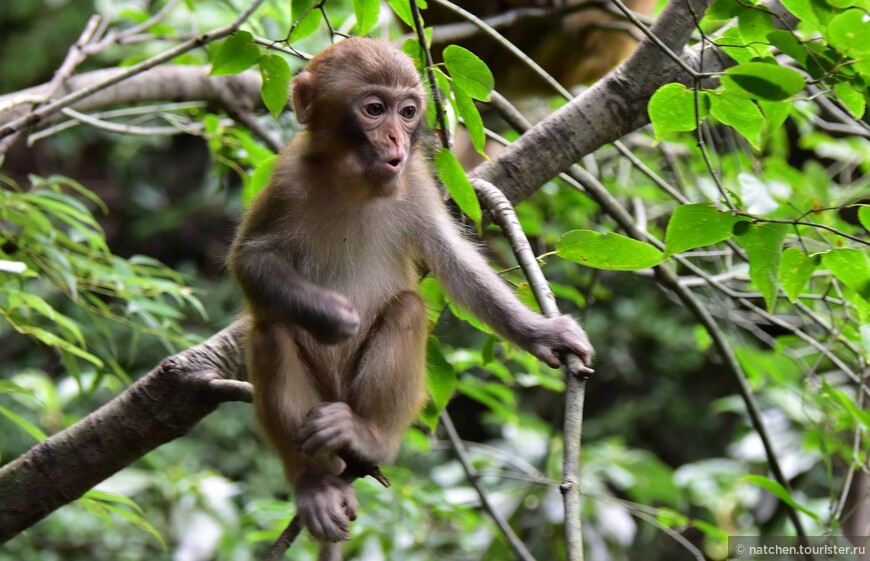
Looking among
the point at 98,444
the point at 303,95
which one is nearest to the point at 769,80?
the point at 303,95

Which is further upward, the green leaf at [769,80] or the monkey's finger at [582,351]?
the green leaf at [769,80]

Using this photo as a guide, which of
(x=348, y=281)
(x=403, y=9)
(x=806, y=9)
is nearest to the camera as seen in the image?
(x=806, y=9)

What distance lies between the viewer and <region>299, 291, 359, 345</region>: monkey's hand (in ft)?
7.61

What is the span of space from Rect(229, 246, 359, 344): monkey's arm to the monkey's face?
338 millimetres

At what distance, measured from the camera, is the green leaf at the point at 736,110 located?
6.32 feet

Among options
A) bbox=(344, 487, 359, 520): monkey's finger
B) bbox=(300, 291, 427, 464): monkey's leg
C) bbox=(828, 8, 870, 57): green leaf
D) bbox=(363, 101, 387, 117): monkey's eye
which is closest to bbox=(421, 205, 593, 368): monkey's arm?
bbox=(300, 291, 427, 464): monkey's leg

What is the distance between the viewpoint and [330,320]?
91.5 inches

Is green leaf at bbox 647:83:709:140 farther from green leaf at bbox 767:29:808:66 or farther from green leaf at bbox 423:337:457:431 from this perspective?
green leaf at bbox 423:337:457:431

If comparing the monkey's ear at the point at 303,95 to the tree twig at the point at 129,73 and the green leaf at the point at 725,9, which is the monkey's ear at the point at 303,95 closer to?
the tree twig at the point at 129,73

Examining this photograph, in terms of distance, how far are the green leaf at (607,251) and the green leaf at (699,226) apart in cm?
5

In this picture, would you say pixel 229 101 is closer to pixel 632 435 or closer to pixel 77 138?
pixel 77 138

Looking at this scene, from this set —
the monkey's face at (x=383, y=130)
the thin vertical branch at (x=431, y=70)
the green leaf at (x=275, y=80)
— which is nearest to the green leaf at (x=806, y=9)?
the thin vertical branch at (x=431, y=70)

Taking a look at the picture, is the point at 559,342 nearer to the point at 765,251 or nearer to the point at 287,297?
the point at 765,251

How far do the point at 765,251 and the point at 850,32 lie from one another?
0.47 m
